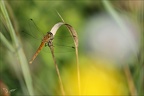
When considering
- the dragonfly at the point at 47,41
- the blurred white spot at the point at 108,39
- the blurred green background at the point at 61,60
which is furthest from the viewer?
the blurred white spot at the point at 108,39

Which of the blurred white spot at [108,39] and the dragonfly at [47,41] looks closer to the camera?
the dragonfly at [47,41]

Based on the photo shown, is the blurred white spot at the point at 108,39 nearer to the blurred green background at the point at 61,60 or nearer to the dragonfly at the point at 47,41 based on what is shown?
the blurred green background at the point at 61,60

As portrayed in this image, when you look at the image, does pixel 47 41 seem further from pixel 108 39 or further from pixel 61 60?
pixel 108 39

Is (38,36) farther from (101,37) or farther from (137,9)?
(101,37)

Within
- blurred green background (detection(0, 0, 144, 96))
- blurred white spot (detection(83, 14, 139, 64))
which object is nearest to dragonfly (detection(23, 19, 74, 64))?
blurred green background (detection(0, 0, 144, 96))

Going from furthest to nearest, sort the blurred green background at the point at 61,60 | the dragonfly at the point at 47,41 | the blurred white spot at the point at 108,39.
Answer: the blurred white spot at the point at 108,39 → the blurred green background at the point at 61,60 → the dragonfly at the point at 47,41

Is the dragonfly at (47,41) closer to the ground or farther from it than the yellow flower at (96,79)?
farther from it

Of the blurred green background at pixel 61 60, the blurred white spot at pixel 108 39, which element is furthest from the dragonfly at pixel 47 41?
the blurred white spot at pixel 108 39

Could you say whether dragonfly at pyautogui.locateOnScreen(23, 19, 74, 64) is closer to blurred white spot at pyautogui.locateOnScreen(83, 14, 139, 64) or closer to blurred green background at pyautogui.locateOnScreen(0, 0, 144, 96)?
blurred green background at pyautogui.locateOnScreen(0, 0, 144, 96)

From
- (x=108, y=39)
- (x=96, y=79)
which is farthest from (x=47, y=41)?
(x=108, y=39)
